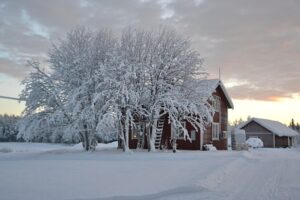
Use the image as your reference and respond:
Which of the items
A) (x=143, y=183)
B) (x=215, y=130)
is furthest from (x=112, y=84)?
(x=143, y=183)

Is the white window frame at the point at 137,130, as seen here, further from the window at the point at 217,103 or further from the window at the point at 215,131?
the window at the point at 217,103

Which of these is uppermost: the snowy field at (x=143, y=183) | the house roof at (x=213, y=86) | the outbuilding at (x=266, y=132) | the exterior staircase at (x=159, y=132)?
the house roof at (x=213, y=86)

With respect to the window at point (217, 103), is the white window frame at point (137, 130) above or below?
below

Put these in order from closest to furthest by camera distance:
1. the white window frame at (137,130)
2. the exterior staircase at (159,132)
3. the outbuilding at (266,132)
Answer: the white window frame at (137,130)
the exterior staircase at (159,132)
the outbuilding at (266,132)

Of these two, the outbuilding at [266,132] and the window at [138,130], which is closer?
the window at [138,130]

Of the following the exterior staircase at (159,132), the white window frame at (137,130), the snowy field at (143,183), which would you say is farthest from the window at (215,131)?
the snowy field at (143,183)

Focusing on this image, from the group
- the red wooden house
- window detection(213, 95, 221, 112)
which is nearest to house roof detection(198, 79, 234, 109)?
the red wooden house

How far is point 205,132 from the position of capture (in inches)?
1467

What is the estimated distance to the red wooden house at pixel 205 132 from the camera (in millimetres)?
36062

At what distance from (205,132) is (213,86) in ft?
14.9

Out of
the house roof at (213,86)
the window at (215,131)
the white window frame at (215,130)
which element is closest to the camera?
the house roof at (213,86)

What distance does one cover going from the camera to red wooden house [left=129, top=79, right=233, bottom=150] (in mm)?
36062

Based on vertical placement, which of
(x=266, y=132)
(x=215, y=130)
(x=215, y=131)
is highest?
(x=266, y=132)

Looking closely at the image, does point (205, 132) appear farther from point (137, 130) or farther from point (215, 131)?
point (137, 130)
